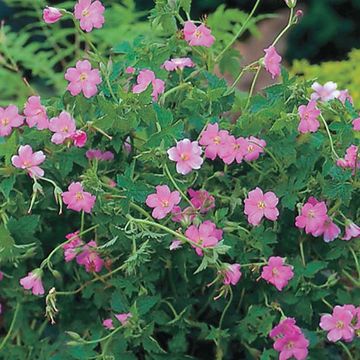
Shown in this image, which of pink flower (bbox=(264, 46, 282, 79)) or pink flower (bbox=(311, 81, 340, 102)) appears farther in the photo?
pink flower (bbox=(311, 81, 340, 102))

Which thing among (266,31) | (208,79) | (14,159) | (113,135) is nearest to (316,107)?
(208,79)

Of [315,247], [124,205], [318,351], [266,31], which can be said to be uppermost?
[124,205]

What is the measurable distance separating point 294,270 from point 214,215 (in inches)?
5.9

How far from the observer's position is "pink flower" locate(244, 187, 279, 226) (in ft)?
5.17

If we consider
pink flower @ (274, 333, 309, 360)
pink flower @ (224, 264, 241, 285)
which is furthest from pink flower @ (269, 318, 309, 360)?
pink flower @ (224, 264, 241, 285)

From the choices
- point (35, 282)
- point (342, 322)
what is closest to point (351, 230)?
point (342, 322)

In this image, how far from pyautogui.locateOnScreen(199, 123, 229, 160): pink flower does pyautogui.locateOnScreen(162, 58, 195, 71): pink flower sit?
0.16m

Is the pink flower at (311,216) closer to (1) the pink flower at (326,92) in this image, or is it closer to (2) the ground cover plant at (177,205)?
(2) the ground cover plant at (177,205)

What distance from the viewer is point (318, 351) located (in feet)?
5.68

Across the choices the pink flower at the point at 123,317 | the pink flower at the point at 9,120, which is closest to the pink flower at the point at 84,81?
the pink flower at the point at 9,120

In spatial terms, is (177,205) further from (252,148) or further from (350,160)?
(350,160)

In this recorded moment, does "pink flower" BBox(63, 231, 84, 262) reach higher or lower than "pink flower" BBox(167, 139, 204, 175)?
lower

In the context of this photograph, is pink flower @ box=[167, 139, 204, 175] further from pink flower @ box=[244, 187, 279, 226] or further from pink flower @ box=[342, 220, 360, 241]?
pink flower @ box=[342, 220, 360, 241]

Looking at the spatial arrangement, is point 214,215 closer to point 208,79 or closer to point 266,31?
point 208,79
